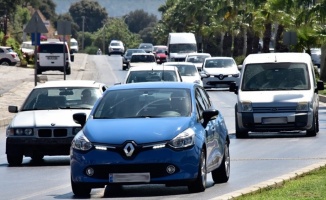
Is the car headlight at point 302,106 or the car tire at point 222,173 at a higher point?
the car tire at point 222,173

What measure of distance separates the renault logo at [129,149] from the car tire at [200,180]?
874 mm

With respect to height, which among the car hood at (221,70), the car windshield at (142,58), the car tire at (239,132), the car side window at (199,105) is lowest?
the car windshield at (142,58)

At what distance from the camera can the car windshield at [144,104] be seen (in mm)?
14617

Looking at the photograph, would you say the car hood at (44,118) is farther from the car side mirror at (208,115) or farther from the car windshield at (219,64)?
the car windshield at (219,64)

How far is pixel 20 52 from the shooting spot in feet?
290

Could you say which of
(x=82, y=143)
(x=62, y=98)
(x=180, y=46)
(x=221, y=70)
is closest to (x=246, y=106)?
(x=62, y=98)

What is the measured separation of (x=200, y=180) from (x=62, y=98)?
23.6 ft

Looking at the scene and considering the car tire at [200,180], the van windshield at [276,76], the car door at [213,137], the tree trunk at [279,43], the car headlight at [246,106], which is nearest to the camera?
the car tire at [200,180]

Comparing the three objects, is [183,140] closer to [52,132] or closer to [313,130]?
[52,132]

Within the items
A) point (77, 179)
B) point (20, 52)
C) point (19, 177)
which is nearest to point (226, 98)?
point (19, 177)

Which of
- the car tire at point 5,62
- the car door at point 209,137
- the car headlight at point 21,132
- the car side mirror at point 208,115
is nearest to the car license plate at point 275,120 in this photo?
the car headlight at point 21,132

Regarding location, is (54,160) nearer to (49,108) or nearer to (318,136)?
(49,108)

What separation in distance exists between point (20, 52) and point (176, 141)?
7558 centimetres

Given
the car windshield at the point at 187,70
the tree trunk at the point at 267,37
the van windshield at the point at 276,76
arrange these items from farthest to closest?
1. the tree trunk at the point at 267,37
2. the car windshield at the point at 187,70
3. the van windshield at the point at 276,76
